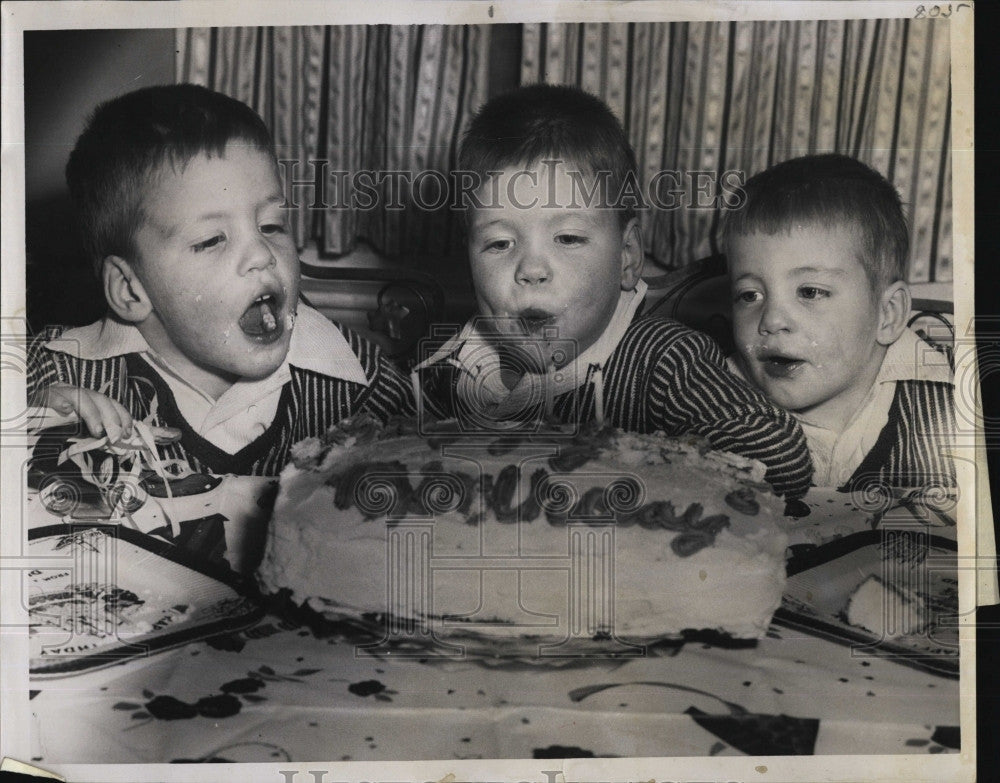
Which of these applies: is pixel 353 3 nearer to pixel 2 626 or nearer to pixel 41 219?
pixel 41 219

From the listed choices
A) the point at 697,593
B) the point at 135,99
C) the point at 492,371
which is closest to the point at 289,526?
the point at 492,371

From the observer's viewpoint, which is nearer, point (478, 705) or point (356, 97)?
point (478, 705)

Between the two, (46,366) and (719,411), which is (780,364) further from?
(46,366)

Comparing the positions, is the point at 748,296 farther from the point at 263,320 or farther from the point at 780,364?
the point at 263,320

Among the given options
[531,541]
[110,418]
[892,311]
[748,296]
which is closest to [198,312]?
[110,418]

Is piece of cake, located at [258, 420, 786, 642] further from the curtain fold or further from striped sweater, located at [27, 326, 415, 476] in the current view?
the curtain fold

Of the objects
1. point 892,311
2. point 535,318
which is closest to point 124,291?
point 535,318

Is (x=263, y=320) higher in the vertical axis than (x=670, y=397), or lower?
higher

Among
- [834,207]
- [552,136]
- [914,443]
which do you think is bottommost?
[914,443]
